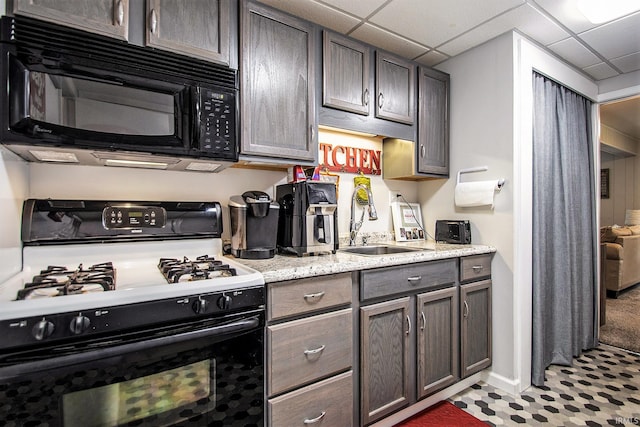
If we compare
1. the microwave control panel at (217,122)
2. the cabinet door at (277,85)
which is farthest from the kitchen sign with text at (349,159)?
the microwave control panel at (217,122)

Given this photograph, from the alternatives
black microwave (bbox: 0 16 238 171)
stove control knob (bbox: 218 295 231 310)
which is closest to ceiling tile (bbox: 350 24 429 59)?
black microwave (bbox: 0 16 238 171)

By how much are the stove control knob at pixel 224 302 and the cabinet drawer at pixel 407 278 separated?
66cm

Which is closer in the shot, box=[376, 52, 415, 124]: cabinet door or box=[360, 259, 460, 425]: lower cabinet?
box=[360, 259, 460, 425]: lower cabinet

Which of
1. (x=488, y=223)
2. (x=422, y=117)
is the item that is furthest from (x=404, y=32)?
(x=488, y=223)

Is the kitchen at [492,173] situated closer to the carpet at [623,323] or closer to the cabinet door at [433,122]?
the cabinet door at [433,122]

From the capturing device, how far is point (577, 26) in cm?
202

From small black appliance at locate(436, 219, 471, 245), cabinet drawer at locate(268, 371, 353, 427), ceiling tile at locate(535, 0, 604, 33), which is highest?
ceiling tile at locate(535, 0, 604, 33)

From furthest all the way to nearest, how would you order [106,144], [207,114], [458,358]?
[458,358], [207,114], [106,144]

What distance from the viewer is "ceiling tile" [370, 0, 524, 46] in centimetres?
180

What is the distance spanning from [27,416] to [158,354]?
0.33 metres

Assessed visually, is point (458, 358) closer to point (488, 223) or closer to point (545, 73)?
point (488, 223)

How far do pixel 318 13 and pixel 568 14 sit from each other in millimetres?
1442

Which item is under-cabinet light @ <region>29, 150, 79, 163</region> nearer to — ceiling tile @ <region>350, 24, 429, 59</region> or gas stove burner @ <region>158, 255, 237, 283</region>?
gas stove burner @ <region>158, 255, 237, 283</region>

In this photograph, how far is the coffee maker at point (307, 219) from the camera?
1.74 m
